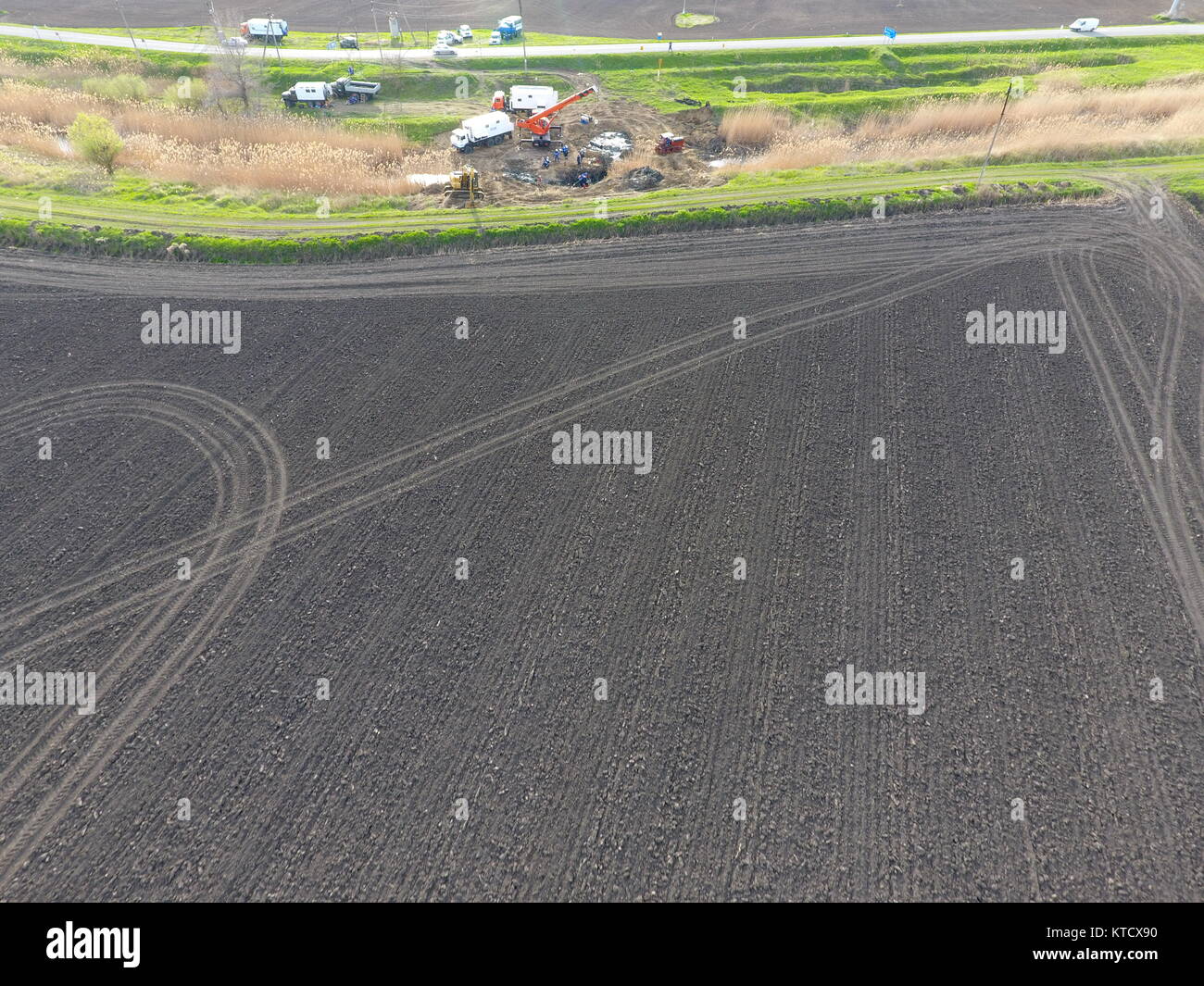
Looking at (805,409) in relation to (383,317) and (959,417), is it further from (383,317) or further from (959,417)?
(383,317)

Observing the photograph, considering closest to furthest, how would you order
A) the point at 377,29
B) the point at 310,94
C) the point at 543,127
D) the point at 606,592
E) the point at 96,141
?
the point at 606,592, the point at 96,141, the point at 543,127, the point at 310,94, the point at 377,29

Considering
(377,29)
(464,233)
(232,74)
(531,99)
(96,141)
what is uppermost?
(377,29)

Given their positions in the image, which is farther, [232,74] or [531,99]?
[232,74]

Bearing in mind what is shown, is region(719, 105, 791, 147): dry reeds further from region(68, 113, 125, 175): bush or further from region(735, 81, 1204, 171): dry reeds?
region(68, 113, 125, 175): bush

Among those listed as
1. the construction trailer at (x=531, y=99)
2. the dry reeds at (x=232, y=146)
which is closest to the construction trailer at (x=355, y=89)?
the dry reeds at (x=232, y=146)

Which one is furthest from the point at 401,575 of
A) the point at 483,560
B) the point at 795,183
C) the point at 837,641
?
the point at 795,183

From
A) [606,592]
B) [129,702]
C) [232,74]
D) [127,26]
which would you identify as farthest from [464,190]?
[127,26]

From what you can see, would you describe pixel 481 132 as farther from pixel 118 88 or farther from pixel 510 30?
pixel 118 88
